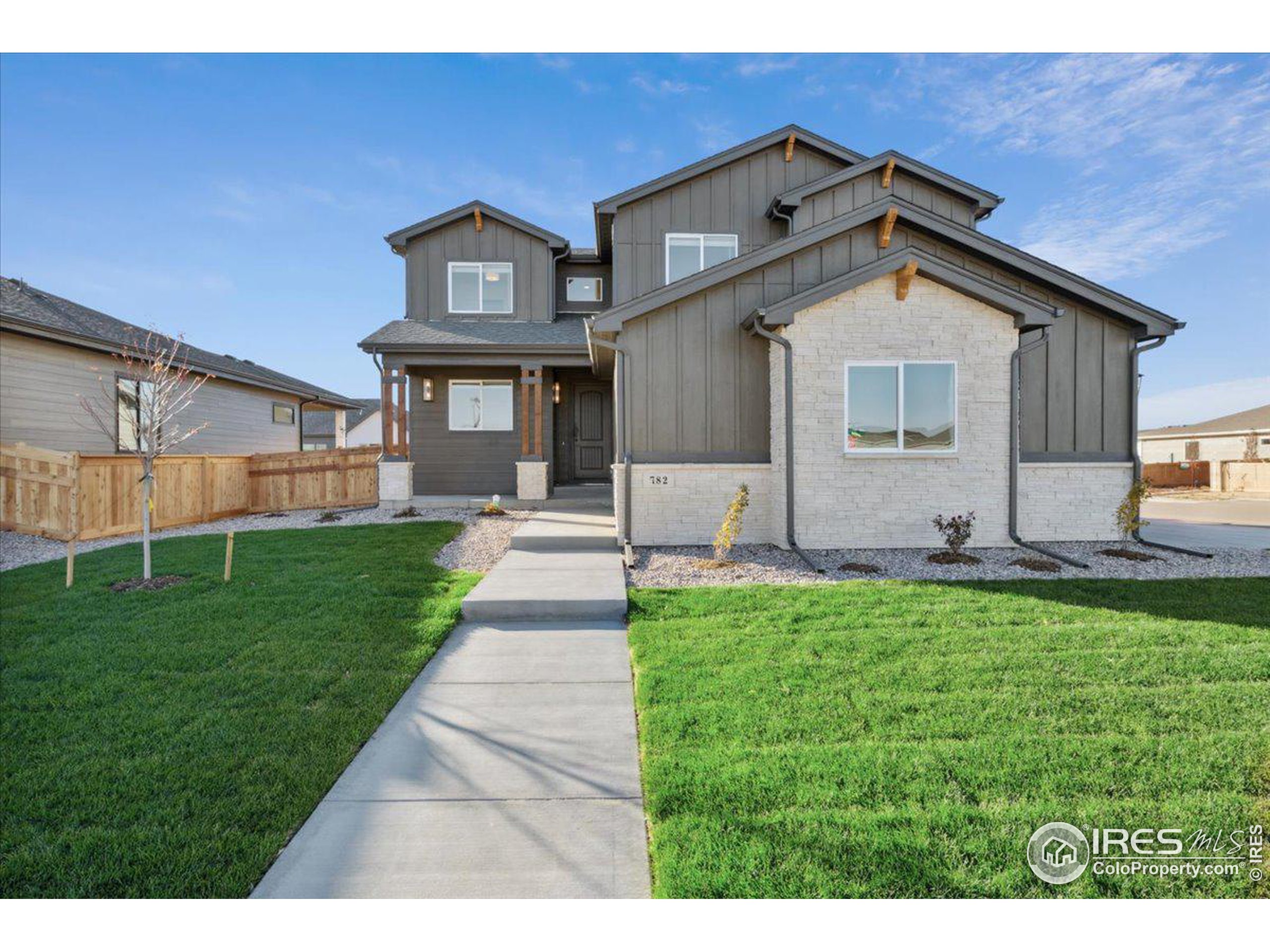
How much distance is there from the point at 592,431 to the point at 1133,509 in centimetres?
1058

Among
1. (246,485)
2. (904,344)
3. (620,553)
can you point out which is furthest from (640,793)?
(246,485)

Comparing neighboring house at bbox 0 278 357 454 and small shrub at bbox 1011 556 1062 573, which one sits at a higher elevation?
neighboring house at bbox 0 278 357 454

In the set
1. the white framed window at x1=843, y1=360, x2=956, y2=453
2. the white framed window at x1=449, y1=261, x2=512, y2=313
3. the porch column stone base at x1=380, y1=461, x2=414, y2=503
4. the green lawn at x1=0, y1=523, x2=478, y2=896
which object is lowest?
the green lawn at x1=0, y1=523, x2=478, y2=896

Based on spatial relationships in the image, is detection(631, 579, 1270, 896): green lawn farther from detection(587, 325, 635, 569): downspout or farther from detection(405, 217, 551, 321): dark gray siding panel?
detection(405, 217, 551, 321): dark gray siding panel

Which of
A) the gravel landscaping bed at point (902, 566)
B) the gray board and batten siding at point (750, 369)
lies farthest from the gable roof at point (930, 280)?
the gravel landscaping bed at point (902, 566)

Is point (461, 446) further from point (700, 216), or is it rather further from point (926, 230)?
point (926, 230)

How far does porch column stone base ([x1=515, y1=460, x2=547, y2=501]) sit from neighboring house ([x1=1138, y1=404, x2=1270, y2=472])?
82.4 ft

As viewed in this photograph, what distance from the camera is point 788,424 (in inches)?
303

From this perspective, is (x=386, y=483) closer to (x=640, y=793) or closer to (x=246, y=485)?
(x=246, y=485)

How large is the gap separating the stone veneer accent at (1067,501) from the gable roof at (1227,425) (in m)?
21.6

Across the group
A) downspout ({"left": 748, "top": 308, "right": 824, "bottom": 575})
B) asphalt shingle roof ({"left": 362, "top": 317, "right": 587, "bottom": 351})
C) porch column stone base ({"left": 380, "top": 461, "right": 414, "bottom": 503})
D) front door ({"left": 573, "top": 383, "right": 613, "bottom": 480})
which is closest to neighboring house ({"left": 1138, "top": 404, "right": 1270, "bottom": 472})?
front door ({"left": 573, "top": 383, "right": 613, "bottom": 480})

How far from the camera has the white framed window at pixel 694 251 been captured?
11.7 meters

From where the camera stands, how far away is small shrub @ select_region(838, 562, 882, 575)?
262 inches

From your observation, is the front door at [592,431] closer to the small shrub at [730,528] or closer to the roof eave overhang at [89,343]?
the small shrub at [730,528]
